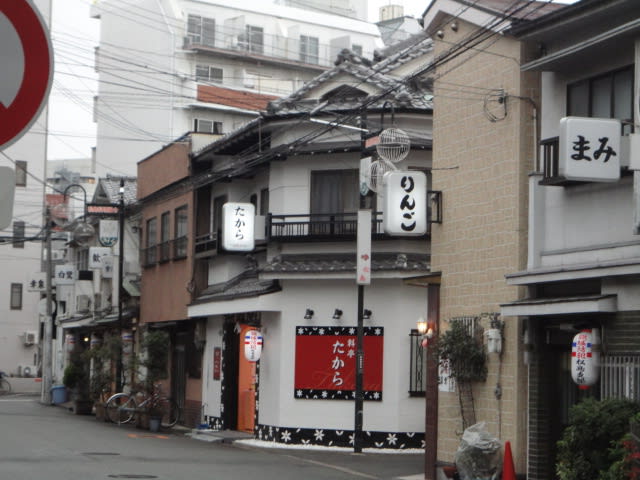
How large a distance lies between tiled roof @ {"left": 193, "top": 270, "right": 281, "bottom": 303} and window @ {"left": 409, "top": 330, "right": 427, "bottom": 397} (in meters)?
4.04

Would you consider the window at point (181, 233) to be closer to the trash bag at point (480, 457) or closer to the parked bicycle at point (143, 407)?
the parked bicycle at point (143, 407)

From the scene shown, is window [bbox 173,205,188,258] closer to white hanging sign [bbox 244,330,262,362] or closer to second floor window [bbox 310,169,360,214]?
white hanging sign [bbox 244,330,262,362]

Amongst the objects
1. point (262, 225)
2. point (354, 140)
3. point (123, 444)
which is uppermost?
point (354, 140)

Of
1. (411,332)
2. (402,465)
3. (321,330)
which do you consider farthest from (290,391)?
(402,465)

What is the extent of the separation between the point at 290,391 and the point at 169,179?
12.4 meters

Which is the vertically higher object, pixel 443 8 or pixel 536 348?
pixel 443 8

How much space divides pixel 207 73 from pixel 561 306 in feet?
174

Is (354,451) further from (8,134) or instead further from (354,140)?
(8,134)

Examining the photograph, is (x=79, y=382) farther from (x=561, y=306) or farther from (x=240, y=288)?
(x=561, y=306)

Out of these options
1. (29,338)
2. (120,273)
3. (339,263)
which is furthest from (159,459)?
(29,338)

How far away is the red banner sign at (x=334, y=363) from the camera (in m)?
28.8

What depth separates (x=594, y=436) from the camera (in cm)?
1406

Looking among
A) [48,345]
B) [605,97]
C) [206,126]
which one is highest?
[206,126]

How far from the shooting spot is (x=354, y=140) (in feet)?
96.3
